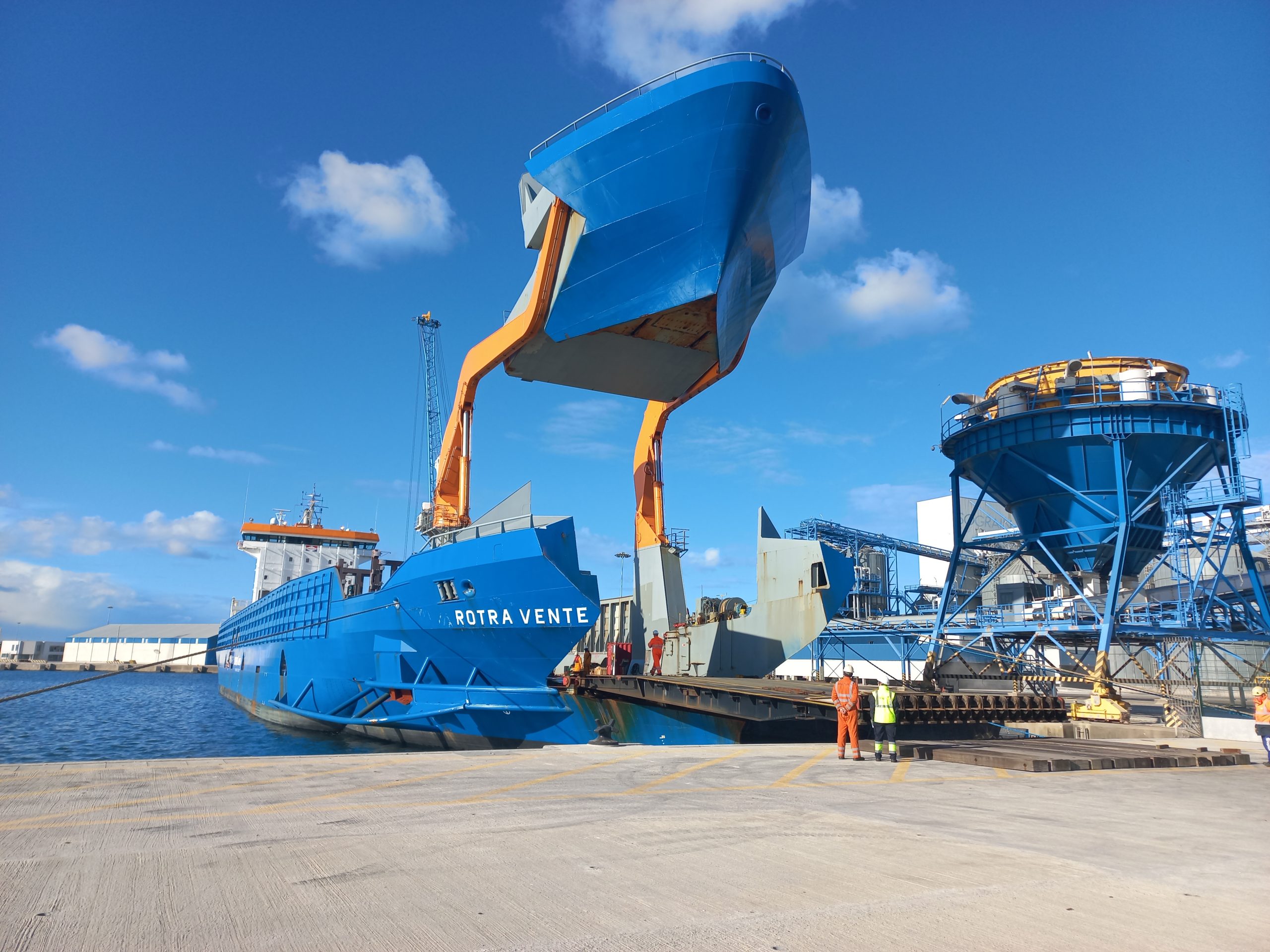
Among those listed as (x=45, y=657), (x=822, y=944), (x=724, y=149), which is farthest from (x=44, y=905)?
(x=45, y=657)

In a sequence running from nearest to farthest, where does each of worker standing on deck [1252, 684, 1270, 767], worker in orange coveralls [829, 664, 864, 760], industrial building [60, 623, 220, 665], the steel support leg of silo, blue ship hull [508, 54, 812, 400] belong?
1. worker in orange coveralls [829, 664, 864, 760]
2. worker standing on deck [1252, 684, 1270, 767]
3. blue ship hull [508, 54, 812, 400]
4. the steel support leg of silo
5. industrial building [60, 623, 220, 665]

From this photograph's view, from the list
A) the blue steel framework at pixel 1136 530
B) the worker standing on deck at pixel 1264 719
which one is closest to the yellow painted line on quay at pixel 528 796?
the worker standing on deck at pixel 1264 719

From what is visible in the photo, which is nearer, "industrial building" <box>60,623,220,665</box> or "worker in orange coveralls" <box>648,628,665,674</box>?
"worker in orange coveralls" <box>648,628,665,674</box>

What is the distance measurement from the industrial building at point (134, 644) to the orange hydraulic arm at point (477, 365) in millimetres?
86866

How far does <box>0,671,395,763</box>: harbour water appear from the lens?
68.5ft

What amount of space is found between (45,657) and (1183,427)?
13072 cm

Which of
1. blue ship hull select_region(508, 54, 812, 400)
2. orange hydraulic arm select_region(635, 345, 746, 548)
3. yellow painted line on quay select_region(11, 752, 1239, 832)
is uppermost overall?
blue ship hull select_region(508, 54, 812, 400)

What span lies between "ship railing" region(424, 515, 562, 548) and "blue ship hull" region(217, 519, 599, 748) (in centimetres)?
14

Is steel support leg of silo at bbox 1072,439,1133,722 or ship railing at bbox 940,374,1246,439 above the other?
ship railing at bbox 940,374,1246,439

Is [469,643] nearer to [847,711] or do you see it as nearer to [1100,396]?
[847,711]

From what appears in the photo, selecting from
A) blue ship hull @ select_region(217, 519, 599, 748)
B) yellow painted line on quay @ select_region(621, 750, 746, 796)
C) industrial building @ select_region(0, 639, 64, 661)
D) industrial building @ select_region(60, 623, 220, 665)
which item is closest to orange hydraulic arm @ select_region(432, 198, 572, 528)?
blue ship hull @ select_region(217, 519, 599, 748)

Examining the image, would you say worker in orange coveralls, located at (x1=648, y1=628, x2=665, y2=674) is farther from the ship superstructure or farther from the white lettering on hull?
the ship superstructure

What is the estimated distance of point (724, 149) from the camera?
1520cm

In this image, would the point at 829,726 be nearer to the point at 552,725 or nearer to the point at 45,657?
the point at 552,725
